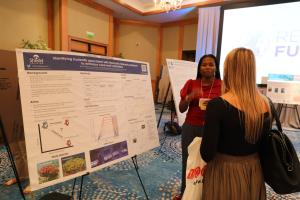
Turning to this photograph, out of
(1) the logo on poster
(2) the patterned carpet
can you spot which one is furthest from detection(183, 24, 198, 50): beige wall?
(1) the logo on poster

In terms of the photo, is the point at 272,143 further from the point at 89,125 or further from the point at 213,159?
the point at 89,125

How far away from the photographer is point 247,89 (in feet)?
3.32

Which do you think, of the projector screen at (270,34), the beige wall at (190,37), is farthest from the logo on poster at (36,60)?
the beige wall at (190,37)

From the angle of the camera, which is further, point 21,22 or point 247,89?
point 21,22

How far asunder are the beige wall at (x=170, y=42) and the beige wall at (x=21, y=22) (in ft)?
14.2

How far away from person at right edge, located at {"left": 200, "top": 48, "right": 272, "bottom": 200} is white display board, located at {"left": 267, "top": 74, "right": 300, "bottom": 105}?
4.29 meters

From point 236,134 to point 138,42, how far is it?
291 inches

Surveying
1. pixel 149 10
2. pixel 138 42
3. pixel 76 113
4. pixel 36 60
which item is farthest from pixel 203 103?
pixel 138 42

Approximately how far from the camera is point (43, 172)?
110 centimetres

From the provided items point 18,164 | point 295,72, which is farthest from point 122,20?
point 18,164

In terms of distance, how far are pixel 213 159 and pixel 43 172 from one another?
2.96 feet

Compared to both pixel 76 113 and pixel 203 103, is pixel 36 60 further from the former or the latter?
pixel 203 103

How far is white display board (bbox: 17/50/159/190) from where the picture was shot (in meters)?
1.07

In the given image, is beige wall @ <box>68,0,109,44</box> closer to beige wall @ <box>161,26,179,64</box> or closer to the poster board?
beige wall @ <box>161,26,179,64</box>
